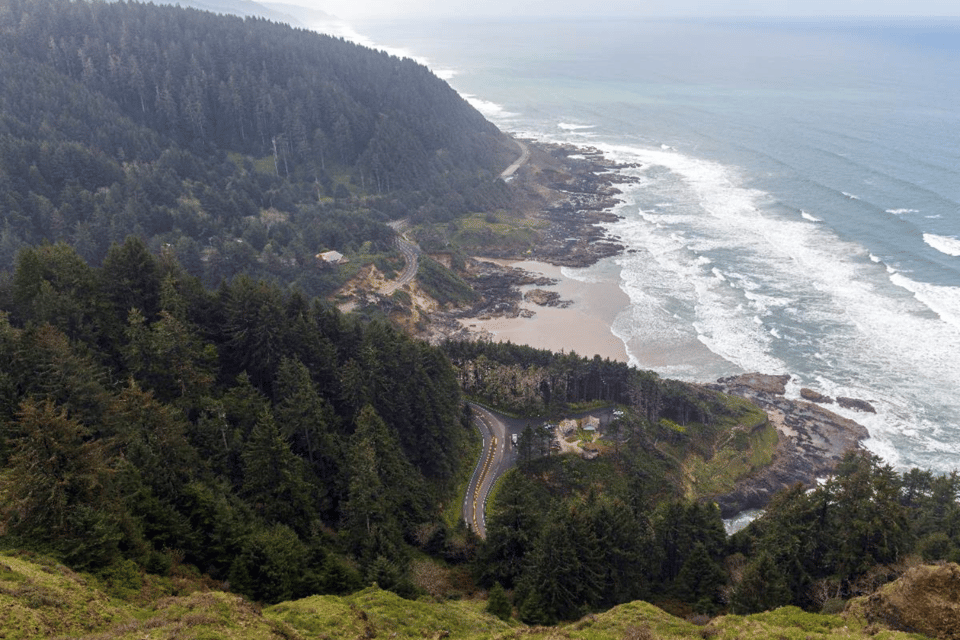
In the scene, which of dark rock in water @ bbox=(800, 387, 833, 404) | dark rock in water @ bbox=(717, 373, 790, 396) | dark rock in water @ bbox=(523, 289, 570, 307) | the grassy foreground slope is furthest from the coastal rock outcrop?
the grassy foreground slope

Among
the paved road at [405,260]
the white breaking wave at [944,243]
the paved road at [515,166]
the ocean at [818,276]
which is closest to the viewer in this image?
the ocean at [818,276]

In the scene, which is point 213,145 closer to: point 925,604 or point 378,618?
point 378,618

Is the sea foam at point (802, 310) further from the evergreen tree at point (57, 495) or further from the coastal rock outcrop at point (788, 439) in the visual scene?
the evergreen tree at point (57, 495)

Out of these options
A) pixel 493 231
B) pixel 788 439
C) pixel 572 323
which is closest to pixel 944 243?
pixel 788 439

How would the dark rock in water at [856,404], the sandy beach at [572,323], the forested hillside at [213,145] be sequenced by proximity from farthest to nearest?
the forested hillside at [213,145] < the sandy beach at [572,323] < the dark rock in water at [856,404]

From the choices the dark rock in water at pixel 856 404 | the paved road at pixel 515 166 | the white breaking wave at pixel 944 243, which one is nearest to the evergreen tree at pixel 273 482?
the dark rock in water at pixel 856 404

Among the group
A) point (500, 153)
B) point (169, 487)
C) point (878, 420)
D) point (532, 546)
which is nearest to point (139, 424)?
point (169, 487)
